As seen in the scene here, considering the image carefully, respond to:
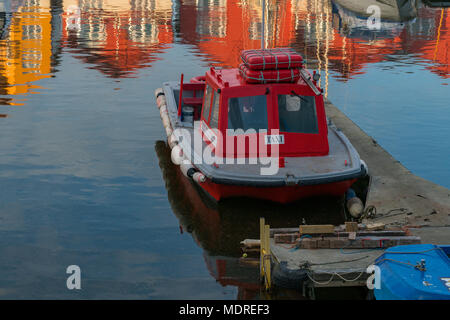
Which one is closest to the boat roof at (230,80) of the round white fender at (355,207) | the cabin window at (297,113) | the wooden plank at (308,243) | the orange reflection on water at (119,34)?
the cabin window at (297,113)

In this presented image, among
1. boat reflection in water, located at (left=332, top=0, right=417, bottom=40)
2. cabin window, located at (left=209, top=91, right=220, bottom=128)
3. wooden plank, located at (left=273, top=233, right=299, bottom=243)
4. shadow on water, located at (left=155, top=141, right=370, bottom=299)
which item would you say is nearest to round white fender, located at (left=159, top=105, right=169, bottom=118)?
shadow on water, located at (left=155, top=141, right=370, bottom=299)

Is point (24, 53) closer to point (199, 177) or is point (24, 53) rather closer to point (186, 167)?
point (186, 167)

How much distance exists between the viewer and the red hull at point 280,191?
572 inches

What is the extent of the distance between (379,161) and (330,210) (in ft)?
9.13

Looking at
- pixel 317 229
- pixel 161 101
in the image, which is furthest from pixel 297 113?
pixel 161 101

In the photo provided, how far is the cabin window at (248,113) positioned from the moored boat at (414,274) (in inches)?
219

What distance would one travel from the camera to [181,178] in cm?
1753

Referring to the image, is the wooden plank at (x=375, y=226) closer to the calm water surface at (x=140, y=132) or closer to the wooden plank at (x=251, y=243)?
the wooden plank at (x=251, y=243)

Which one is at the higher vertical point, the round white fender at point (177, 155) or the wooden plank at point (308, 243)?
the round white fender at point (177, 155)

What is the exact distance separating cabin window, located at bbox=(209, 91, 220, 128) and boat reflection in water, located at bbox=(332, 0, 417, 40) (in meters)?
28.8

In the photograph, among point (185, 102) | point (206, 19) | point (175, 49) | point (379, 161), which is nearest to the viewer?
point (379, 161)

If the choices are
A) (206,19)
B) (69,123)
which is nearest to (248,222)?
(69,123)

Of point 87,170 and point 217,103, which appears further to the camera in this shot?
point 87,170
